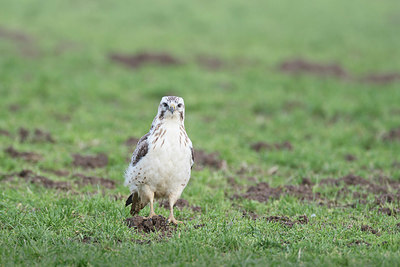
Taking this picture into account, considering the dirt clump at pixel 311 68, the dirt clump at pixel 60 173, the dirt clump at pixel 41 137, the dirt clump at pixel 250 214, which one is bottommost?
the dirt clump at pixel 60 173

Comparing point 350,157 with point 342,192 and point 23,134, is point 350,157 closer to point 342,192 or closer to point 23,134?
point 342,192

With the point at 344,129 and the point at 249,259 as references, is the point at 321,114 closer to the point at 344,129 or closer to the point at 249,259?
the point at 344,129

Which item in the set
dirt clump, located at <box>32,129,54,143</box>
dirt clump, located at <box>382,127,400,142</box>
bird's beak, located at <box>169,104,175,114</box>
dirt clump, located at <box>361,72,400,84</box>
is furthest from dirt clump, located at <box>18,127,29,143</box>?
dirt clump, located at <box>361,72,400,84</box>

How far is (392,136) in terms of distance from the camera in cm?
1130

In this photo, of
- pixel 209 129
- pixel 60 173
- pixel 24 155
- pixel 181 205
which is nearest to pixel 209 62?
pixel 209 129

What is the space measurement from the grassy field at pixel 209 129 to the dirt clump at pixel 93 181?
0.05 metres

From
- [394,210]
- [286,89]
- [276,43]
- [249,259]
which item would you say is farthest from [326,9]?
[249,259]

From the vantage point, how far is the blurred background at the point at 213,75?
10891mm

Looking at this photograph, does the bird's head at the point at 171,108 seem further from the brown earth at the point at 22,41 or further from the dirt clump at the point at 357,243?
the brown earth at the point at 22,41

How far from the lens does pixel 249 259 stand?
17.0 feet

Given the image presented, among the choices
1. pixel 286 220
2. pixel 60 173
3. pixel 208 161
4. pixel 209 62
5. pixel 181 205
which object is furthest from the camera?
pixel 209 62

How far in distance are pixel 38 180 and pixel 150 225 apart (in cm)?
276

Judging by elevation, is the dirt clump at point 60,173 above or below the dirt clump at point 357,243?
below

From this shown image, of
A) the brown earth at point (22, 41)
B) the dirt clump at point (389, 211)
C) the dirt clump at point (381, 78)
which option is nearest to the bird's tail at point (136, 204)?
the dirt clump at point (389, 211)
